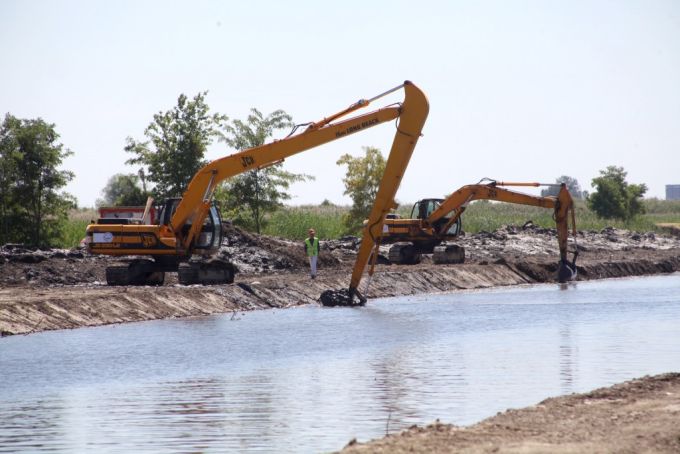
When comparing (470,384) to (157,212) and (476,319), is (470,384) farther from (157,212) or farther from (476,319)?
(157,212)

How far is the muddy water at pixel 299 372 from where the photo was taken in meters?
13.3

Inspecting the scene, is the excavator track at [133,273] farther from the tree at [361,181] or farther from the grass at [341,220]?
the tree at [361,181]

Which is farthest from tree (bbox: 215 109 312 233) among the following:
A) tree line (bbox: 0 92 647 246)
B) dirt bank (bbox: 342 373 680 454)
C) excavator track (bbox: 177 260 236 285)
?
dirt bank (bbox: 342 373 680 454)

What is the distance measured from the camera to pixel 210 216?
32.7 meters

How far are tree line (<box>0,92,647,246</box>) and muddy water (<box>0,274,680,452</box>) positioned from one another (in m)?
20.2

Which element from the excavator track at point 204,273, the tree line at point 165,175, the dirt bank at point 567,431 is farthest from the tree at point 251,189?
the dirt bank at point 567,431

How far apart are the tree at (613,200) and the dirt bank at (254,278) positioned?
109 feet

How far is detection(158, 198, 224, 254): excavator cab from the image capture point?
32750mm

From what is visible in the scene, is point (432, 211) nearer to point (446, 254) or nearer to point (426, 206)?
point (426, 206)

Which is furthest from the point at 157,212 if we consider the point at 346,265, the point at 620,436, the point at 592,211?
the point at 592,211

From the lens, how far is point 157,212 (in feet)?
111

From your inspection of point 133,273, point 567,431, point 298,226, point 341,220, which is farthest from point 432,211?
point 567,431

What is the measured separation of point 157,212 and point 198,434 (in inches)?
847

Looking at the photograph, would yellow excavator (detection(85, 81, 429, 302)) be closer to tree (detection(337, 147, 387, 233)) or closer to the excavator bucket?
the excavator bucket
